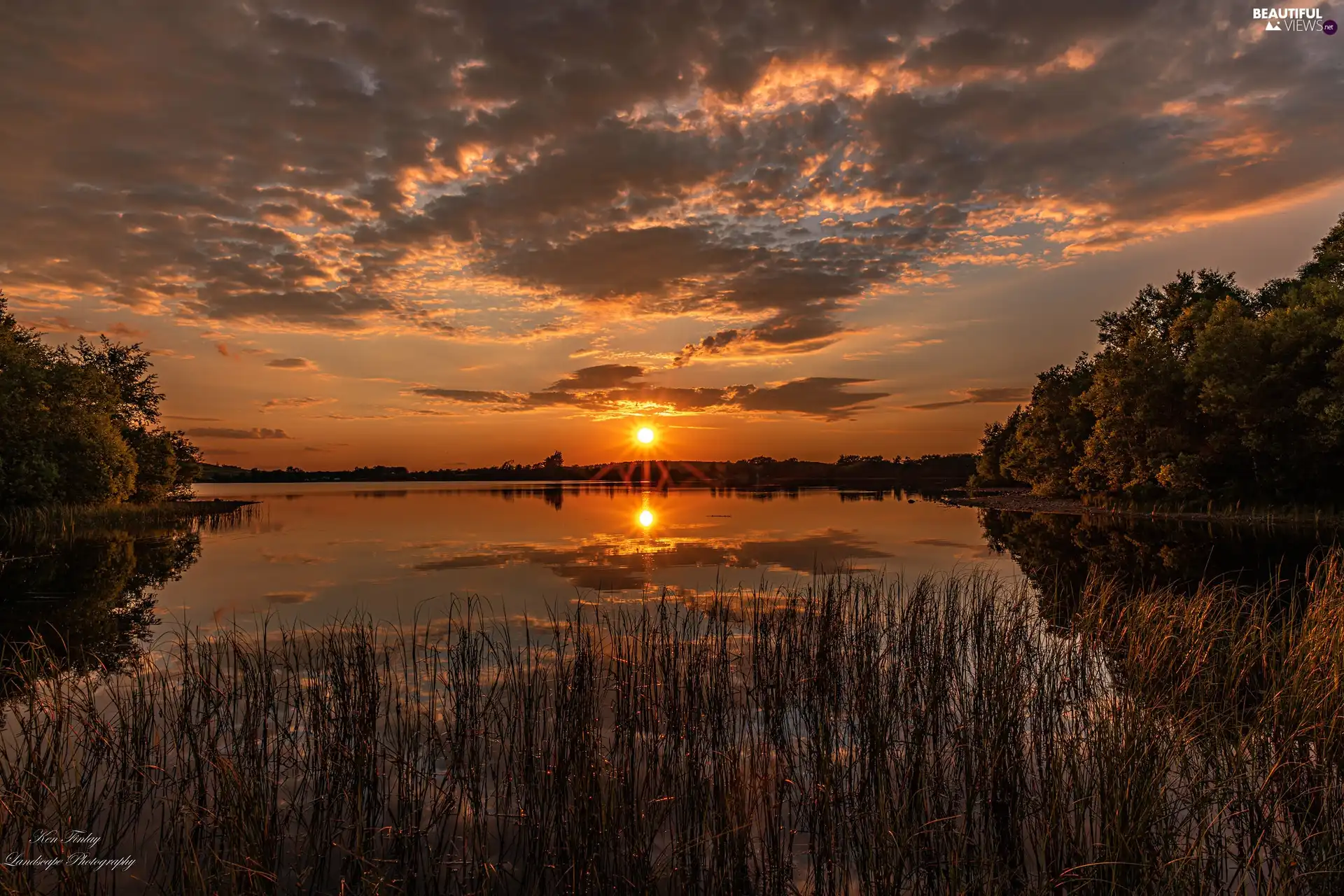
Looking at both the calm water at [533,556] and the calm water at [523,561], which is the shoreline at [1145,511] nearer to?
the calm water at [523,561]

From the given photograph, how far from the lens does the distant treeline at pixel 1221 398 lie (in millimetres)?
39281

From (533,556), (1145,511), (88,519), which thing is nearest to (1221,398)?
(1145,511)

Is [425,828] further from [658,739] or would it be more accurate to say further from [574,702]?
[658,739]

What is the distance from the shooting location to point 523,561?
25.5 m

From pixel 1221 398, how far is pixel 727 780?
51884 millimetres

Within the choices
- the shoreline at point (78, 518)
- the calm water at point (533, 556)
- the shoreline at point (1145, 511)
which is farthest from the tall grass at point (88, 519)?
the shoreline at point (1145, 511)

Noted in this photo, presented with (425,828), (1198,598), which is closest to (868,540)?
(1198,598)

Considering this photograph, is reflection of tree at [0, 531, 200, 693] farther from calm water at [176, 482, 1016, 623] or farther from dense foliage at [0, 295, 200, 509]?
dense foliage at [0, 295, 200, 509]

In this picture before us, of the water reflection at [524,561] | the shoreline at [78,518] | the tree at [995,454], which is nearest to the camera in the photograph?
the water reflection at [524,561]

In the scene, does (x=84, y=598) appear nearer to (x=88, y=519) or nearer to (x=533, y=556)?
(x=533, y=556)

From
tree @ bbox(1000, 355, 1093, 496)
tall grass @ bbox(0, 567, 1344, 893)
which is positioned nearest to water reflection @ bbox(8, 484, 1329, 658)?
tall grass @ bbox(0, 567, 1344, 893)

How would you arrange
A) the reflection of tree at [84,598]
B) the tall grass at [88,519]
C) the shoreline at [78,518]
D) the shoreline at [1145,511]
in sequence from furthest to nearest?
the shoreline at [1145,511] → the shoreline at [78,518] → the tall grass at [88,519] → the reflection of tree at [84,598]

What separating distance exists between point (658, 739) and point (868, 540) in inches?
1102

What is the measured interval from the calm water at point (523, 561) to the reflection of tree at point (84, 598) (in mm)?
94
